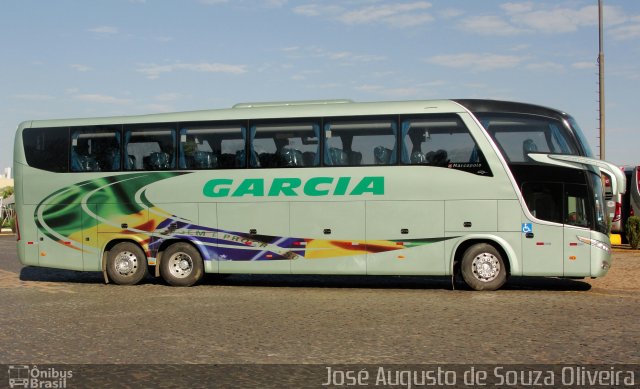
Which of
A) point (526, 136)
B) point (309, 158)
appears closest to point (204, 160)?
point (309, 158)

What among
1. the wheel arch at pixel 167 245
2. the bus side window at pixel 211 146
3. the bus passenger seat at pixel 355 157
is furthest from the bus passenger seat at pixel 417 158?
the wheel arch at pixel 167 245

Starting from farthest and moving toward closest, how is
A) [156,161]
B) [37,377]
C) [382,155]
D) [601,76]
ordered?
[601,76]
[156,161]
[382,155]
[37,377]

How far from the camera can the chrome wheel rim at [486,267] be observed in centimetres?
1469

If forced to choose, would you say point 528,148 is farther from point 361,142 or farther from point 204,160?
point 204,160

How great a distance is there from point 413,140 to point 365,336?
6.00 metres

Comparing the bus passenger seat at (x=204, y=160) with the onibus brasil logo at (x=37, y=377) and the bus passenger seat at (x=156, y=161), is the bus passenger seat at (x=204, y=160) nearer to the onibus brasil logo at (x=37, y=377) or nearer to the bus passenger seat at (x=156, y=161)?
the bus passenger seat at (x=156, y=161)

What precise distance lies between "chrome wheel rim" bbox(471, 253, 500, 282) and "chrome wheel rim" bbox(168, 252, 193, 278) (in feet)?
19.1

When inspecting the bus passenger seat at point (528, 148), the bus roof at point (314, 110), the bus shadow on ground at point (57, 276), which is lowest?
the bus shadow on ground at point (57, 276)

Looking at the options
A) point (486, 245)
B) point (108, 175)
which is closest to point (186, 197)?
point (108, 175)

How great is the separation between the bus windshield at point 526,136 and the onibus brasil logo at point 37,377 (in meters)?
9.40

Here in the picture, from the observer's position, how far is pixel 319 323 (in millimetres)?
10703

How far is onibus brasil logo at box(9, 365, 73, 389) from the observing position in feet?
22.8

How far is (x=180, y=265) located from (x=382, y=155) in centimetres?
486

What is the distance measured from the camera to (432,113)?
14711 mm
